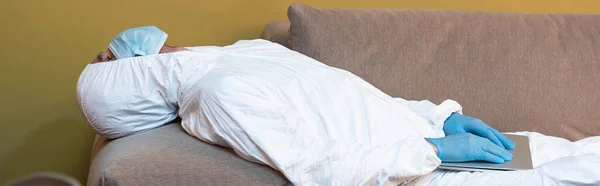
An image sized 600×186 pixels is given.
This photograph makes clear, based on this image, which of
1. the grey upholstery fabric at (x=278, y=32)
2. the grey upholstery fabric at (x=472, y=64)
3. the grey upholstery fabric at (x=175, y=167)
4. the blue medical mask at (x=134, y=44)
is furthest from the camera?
the grey upholstery fabric at (x=278, y=32)

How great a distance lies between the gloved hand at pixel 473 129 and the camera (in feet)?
5.24

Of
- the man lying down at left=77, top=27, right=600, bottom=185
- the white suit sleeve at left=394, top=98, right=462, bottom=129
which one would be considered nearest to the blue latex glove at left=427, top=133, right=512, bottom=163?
the man lying down at left=77, top=27, right=600, bottom=185

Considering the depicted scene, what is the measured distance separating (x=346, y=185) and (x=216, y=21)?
1.00m

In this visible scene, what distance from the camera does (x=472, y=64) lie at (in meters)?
1.86

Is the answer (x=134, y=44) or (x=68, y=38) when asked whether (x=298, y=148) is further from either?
(x=68, y=38)

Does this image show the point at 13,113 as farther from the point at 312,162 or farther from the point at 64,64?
the point at 312,162

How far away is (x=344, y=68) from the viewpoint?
1827mm

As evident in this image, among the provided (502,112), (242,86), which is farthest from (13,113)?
(502,112)

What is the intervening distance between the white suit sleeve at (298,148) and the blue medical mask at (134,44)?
0.91 feet

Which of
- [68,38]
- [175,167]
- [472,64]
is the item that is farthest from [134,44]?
[472,64]

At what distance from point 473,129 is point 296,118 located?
0.55 meters

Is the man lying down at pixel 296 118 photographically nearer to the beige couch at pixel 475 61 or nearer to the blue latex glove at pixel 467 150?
the blue latex glove at pixel 467 150

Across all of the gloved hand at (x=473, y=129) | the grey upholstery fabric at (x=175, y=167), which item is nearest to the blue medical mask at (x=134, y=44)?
the grey upholstery fabric at (x=175, y=167)

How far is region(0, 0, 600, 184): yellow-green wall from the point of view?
78.1 inches
